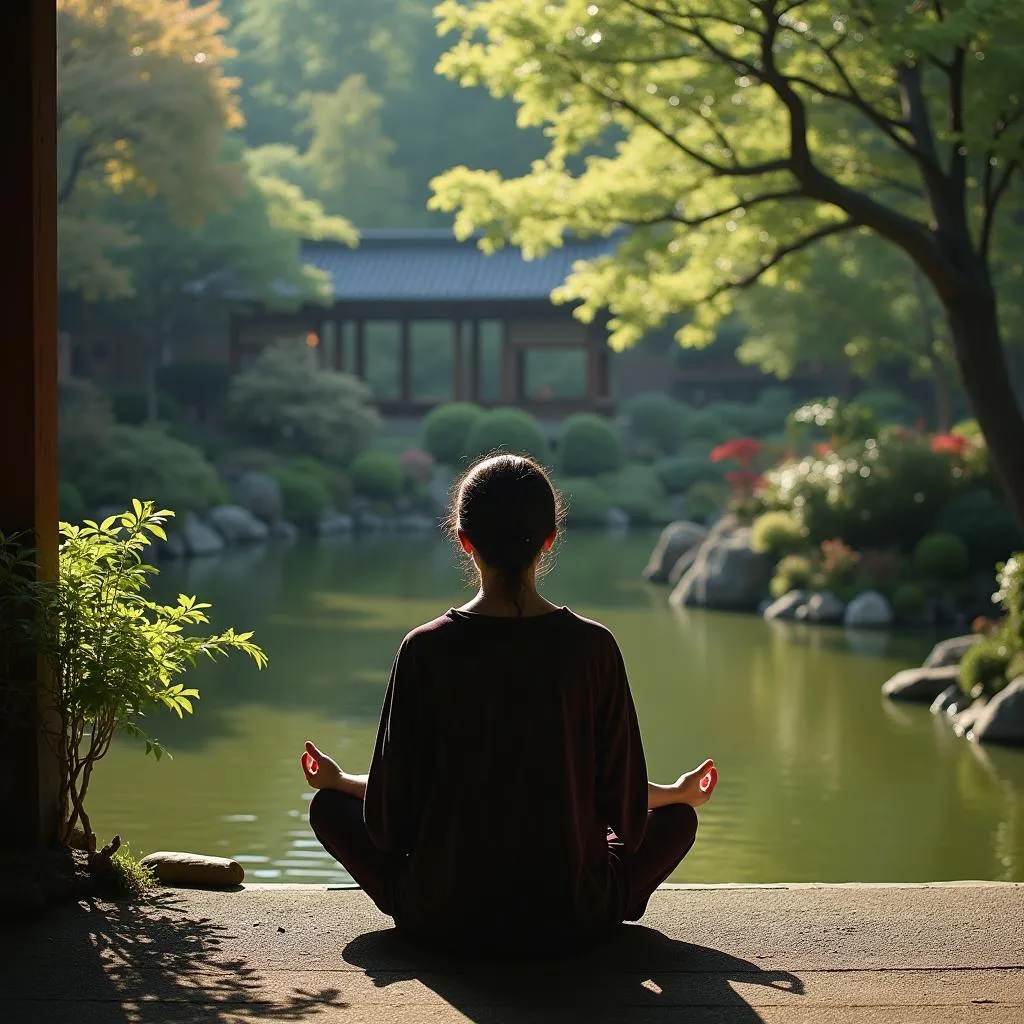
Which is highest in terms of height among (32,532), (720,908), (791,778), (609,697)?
(32,532)

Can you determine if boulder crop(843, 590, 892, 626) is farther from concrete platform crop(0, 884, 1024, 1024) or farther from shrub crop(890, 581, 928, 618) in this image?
concrete platform crop(0, 884, 1024, 1024)

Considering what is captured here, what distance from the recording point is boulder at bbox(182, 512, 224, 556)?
64.5 ft

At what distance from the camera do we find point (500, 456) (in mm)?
3465

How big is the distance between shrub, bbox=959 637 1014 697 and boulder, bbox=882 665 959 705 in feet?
1.77

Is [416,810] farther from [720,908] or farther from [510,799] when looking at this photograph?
[720,908]

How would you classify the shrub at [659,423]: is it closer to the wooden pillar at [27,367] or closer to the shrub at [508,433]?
the shrub at [508,433]

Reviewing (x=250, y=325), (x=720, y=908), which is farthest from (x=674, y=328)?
(x=720, y=908)

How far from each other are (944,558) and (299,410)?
1311 centimetres

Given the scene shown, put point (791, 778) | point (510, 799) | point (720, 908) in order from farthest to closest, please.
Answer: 1. point (791, 778)
2. point (720, 908)
3. point (510, 799)

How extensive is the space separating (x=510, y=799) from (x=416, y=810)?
23cm

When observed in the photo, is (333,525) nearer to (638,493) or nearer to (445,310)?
(638,493)

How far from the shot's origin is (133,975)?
11.1 feet

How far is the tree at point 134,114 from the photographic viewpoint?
63.5ft

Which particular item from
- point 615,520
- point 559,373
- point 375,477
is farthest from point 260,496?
point 559,373
